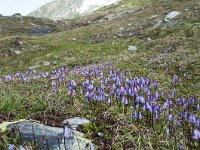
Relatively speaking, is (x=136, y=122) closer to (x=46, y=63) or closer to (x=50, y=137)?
(x=50, y=137)

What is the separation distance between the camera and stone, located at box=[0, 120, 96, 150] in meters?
5.96

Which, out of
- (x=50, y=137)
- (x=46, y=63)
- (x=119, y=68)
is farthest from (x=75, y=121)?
(x=46, y=63)

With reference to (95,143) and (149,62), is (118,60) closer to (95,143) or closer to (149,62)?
(149,62)

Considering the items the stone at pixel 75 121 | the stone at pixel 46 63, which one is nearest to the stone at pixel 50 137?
the stone at pixel 75 121

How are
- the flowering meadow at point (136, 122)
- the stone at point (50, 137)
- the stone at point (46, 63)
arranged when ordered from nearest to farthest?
the flowering meadow at point (136, 122) → the stone at point (50, 137) → the stone at point (46, 63)

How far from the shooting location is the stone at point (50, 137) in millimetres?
5957

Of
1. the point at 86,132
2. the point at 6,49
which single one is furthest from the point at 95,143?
the point at 6,49

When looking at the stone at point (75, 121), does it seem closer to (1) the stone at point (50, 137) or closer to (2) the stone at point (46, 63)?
(1) the stone at point (50, 137)

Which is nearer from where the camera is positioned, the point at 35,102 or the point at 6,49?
the point at 35,102

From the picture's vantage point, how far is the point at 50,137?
613 cm

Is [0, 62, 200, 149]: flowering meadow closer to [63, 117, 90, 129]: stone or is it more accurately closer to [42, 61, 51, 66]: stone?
[63, 117, 90, 129]: stone

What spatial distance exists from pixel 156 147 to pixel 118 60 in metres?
12.8

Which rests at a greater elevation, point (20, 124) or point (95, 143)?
point (20, 124)

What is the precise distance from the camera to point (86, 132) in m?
6.94
